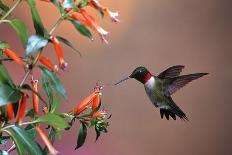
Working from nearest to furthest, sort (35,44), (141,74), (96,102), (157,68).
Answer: (35,44) → (96,102) → (141,74) → (157,68)

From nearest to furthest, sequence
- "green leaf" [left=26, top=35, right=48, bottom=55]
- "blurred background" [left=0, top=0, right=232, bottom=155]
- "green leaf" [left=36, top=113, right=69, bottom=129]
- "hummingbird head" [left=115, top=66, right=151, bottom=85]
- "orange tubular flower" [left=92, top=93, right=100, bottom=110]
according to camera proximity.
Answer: "green leaf" [left=26, top=35, right=48, bottom=55], "green leaf" [left=36, top=113, right=69, bottom=129], "orange tubular flower" [left=92, top=93, right=100, bottom=110], "hummingbird head" [left=115, top=66, right=151, bottom=85], "blurred background" [left=0, top=0, right=232, bottom=155]

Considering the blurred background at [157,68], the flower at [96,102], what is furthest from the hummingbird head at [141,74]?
the blurred background at [157,68]

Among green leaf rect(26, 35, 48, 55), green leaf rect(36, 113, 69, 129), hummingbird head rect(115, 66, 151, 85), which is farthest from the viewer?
hummingbird head rect(115, 66, 151, 85)

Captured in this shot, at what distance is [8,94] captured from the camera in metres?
0.58

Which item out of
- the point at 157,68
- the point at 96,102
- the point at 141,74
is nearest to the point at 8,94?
the point at 96,102

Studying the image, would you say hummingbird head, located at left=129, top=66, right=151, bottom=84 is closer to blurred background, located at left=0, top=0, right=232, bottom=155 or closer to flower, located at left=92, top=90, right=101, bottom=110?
flower, located at left=92, top=90, right=101, bottom=110

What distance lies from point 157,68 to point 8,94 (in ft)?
4.07

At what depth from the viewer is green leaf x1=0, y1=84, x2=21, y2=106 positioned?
576 mm

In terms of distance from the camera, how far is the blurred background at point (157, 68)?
69.3 inches

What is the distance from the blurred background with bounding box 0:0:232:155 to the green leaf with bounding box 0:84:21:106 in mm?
1132

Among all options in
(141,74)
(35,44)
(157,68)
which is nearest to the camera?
(35,44)

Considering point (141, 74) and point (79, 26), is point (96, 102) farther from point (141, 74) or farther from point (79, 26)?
point (141, 74)

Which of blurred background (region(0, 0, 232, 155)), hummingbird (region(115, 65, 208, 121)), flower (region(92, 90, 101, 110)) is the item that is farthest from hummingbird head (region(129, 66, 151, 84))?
blurred background (region(0, 0, 232, 155))

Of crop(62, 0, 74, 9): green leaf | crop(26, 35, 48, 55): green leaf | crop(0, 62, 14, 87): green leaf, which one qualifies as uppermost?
crop(62, 0, 74, 9): green leaf
